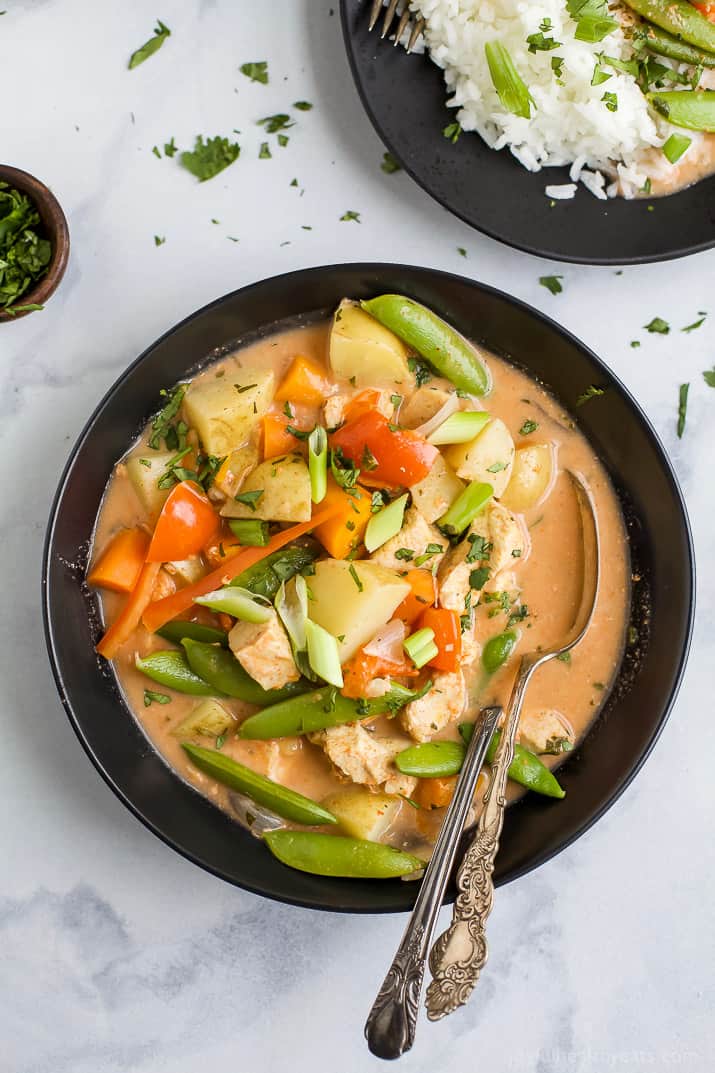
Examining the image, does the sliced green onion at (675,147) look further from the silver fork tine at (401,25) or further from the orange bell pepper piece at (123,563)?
the orange bell pepper piece at (123,563)

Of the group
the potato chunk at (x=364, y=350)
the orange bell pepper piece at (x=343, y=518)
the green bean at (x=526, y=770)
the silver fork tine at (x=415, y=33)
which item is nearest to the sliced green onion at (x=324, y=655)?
the orange bell pepper piece at (x=343, y=518)

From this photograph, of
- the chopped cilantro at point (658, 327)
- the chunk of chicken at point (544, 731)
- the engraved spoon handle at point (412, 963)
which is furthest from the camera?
the chopped cilantro at point (658, 327)

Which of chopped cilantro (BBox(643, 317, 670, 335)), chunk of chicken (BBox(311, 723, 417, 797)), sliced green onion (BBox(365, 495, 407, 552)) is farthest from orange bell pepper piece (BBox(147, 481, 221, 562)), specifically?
chopped cilantro (BBox(643, 317, 670, 335))

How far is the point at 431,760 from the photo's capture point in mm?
3131

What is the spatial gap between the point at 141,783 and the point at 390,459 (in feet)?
4.56

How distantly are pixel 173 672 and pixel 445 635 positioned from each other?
0.94m

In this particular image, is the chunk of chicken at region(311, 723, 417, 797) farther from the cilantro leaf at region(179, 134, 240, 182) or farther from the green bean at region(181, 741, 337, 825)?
the cilantro leaf at region(179, 134, 240, 182)

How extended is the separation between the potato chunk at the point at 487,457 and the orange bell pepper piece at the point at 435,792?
101cm

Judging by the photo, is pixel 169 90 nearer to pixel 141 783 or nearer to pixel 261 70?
pixel 261 70

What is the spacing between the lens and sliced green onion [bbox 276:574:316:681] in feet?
9.99

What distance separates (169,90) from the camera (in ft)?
11.3

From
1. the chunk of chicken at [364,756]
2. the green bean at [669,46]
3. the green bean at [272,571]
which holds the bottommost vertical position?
the chunk of chicken at [364,756]

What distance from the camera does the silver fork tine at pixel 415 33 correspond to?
3.22 metres

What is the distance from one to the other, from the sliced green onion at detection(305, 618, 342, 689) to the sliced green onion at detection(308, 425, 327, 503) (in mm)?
434
